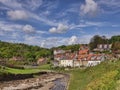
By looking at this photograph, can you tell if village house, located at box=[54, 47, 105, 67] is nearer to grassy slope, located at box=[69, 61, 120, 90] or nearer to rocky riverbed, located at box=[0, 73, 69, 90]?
rocky riverbed, located at box=[0, 73, 69, 90]

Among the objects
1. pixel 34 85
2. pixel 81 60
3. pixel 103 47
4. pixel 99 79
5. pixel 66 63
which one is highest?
pixel 103 47

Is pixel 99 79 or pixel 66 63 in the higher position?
pixel 66 63

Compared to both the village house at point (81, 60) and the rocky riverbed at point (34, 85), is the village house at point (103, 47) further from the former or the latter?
the rocky riverbed at point (34, 85)

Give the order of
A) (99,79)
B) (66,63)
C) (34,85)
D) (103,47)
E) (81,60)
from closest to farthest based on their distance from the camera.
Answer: (99,79)
(34,85)
(81,60)
(66,63)
(103,47)

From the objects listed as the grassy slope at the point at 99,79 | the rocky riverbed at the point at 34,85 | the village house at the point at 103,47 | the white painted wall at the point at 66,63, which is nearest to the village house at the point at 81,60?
the white painted wall at the point at 66,63

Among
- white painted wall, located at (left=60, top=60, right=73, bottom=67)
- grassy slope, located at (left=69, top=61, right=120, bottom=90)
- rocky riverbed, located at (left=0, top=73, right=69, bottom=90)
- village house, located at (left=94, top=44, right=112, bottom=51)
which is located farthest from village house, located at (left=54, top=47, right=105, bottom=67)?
grassy slope, located at (left=69, top=61, right=120, bottom=90)

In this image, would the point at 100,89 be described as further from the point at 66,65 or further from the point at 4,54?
the point at 4,54

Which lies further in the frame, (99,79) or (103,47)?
(103,47)

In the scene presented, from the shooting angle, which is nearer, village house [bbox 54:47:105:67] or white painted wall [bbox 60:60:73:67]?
village house [bbox 54:47:105:67]

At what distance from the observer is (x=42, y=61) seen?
179250 millimetres

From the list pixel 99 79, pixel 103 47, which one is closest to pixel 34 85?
pixel 99 79

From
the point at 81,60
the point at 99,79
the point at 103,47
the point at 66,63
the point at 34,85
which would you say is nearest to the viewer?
the point at 99,79

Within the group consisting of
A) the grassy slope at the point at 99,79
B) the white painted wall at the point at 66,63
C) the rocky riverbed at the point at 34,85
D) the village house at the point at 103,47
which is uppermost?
the village house at the point at 103,47

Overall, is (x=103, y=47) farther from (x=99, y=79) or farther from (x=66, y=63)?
(x=99, y=79)
